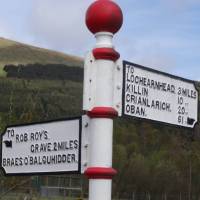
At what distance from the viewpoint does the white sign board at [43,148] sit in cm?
459

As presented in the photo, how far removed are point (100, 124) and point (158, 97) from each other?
0.62 meters

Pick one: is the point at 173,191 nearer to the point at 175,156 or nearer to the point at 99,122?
the point at 175,156

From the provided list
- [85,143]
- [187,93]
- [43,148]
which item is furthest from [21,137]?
[187,93]

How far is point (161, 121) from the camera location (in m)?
4.72

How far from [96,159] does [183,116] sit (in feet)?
2.97

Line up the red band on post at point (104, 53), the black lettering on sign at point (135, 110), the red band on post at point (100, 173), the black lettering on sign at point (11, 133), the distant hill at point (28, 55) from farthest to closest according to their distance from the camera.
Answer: the distant hill at point (28, 55)
the black lettering on sign at point (11, 133)
the black lettering on sign at point (135, 110)
the red band on post at point (104, 53)
the red band on post at point (100, 173)

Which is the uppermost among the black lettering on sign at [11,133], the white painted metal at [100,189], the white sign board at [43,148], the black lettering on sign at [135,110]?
the black lettering on sign at [135,110]

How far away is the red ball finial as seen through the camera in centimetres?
438

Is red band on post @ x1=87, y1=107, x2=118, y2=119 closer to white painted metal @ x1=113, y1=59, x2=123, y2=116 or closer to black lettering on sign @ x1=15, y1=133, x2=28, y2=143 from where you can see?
white painted metal @ x1=113, y1=59, x2=123, y2=116

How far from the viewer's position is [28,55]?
579 feet

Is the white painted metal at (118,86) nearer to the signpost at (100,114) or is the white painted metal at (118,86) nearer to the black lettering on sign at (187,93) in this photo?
the signpost at (100,114)

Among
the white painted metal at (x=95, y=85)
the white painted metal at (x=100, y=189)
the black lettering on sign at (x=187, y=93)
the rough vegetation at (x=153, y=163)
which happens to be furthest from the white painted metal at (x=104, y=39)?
the rough vegetation at (x=153, y=163)

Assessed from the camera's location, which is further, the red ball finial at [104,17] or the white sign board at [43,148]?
the white sign board at [43,148]

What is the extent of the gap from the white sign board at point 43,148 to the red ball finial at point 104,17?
0.68 meters
